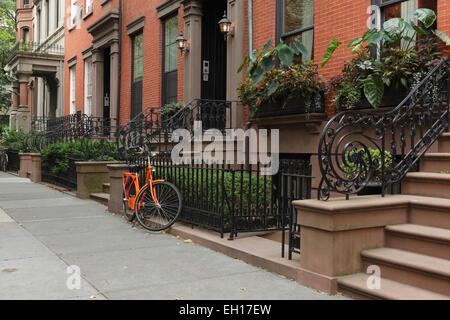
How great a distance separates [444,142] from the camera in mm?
5742

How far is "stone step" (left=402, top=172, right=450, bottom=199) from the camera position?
194 inches

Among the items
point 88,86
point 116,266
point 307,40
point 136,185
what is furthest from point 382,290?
point 88,86

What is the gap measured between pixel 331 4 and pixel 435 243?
5.02 metres

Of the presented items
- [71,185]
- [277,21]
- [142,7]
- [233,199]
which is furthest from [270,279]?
[142,7]

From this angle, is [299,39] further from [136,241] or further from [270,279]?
[270,279]

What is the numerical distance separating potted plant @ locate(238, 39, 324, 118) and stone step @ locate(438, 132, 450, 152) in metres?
2.29

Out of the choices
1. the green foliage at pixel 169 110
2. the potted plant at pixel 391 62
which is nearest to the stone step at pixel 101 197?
the green foliage at pixel 169 110

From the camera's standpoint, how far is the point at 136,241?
258 inches

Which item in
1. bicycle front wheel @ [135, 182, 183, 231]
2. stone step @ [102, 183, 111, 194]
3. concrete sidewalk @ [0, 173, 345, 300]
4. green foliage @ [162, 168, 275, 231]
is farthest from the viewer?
stone step @ [102, 183, 111, 194]

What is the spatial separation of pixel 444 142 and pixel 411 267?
2401 millimetres

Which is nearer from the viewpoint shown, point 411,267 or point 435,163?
point 411,267

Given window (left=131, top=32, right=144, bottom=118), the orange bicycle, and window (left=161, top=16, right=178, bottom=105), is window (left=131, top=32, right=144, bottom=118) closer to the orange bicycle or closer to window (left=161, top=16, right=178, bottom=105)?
window (left=161, top=16, right=178, bottom=105)

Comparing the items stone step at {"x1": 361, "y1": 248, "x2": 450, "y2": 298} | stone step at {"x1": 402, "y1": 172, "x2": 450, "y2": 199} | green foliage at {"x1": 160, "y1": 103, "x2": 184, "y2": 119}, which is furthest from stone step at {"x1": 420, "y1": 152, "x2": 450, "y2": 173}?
green foliage at {"x1": 160, "y1": 103, "x2": 184, "y2": 119}

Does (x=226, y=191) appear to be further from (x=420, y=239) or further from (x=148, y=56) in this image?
(x=148, y=56)
